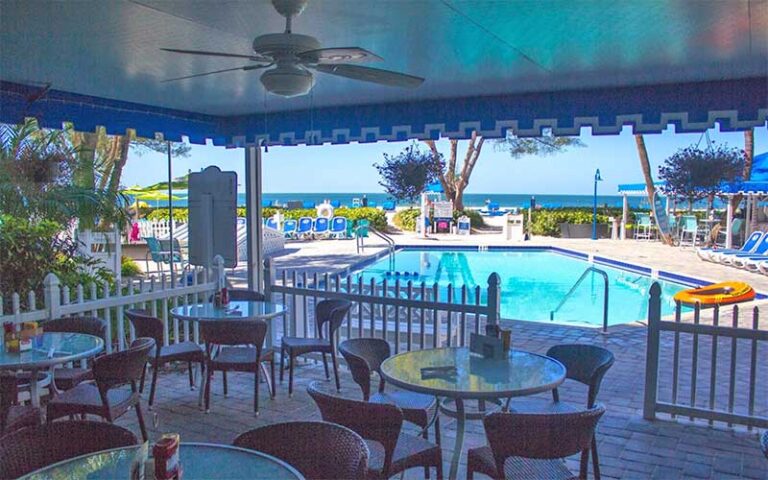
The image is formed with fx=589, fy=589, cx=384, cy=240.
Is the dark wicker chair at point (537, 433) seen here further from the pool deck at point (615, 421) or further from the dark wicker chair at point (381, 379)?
the pool deck at point (615, 421)

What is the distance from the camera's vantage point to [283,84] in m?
3.15

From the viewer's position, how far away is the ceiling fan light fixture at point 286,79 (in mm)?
3107

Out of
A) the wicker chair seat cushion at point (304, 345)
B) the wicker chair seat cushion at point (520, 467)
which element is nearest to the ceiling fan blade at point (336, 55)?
the wicker chair seat cushion at point (520, 467)

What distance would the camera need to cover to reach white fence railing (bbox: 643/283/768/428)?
13.0 ft

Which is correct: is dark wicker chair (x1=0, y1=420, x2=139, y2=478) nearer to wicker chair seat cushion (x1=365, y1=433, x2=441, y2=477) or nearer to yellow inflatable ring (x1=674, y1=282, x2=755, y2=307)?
wicker chair seat cushion (x1=365, y1=433, x2=441, y2=477)

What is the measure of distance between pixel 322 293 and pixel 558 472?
3.28 metres

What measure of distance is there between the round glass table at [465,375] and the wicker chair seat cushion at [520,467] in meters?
0.26

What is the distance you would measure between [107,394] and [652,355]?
3.60 meters

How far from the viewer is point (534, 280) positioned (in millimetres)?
13266

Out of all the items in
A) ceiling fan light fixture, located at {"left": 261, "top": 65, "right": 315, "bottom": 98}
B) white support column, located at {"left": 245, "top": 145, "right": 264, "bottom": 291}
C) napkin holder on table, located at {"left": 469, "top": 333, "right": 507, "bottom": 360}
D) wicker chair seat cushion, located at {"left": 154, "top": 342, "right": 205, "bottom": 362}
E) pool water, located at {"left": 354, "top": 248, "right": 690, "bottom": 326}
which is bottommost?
pool water, located at {"left": 354, "top": 248, "right": 690, "bottom": 326}

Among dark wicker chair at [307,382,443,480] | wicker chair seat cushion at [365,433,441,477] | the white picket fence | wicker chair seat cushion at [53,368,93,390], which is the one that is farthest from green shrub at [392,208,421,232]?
dark wicker chair at [307,382,443,480]

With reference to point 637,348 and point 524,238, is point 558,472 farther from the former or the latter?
point 524,238

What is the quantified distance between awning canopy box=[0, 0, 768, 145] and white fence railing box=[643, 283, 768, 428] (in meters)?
1.71

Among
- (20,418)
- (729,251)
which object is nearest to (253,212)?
(20,418)
